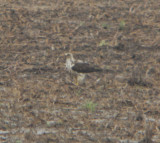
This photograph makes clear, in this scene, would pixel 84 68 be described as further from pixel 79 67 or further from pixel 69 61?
pixel 69 61

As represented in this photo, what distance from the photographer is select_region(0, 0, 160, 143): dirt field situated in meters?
3.19

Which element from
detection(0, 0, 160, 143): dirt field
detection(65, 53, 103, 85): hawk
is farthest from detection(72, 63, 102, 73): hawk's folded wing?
detection(0, 0, 160, 143): dirt field

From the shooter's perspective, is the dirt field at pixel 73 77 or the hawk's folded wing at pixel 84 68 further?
the hawk's folded wing at pixel 84 68

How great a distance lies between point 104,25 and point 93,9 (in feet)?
2.30

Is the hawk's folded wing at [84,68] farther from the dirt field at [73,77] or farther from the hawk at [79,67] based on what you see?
the dirt field at [73,77]

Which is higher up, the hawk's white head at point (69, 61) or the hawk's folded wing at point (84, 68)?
the hawk's white head at point (69, 61)

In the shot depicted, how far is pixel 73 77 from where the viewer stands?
13.4ft

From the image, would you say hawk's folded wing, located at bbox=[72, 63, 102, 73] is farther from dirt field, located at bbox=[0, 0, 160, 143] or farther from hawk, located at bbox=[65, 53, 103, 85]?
dirt field, located at bbox=[0, 0, 160, 143]

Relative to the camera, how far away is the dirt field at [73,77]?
10.5 feet

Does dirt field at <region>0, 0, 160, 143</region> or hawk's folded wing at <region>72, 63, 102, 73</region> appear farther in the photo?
hawk's folded wing at <region>72, 63, 102, 73</region>

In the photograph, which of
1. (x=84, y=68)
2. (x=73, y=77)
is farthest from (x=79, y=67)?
(x=73, y=77)

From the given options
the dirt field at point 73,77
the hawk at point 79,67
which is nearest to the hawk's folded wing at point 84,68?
the hawk at point 79,67

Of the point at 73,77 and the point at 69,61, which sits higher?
the point at 69,61

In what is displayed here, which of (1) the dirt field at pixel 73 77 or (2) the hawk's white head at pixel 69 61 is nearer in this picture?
(1) the dirt field at pixel 73 77
